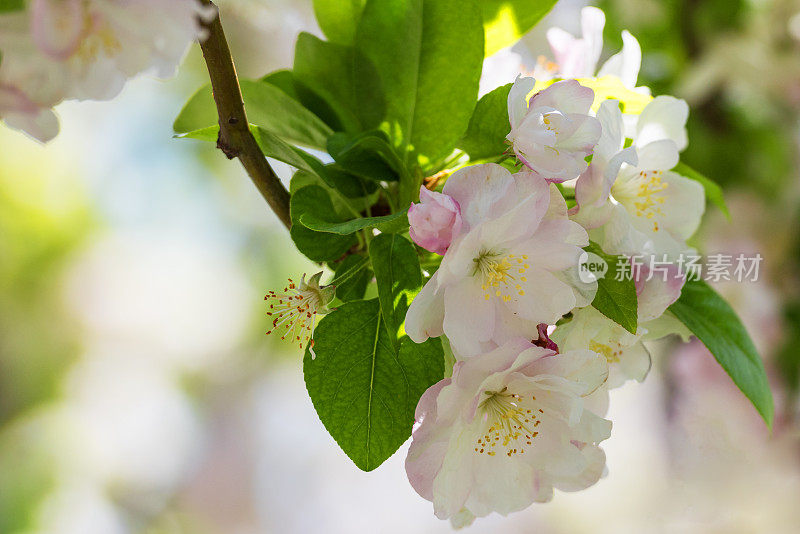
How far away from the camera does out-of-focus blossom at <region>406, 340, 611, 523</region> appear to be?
36cm

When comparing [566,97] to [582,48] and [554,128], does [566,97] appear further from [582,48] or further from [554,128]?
[582,48]

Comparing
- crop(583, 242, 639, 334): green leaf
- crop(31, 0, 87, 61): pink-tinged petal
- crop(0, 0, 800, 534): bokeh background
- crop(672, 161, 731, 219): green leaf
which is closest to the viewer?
crop(31, 0, 87, 61): pink-tinged petal

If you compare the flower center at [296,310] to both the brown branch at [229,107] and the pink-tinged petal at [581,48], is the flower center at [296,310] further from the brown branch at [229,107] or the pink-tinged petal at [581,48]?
the pink-tinged petal at [581,48]

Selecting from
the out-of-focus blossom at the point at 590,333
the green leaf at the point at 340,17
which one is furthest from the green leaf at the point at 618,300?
the green leaf at the point at 340,17

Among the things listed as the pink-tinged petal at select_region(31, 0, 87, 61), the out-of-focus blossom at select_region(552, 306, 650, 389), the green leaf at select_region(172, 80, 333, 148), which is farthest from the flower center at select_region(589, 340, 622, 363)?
the pink-tinged petal at select_region(31, 0, 87, 61)

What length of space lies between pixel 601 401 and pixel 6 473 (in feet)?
8.39

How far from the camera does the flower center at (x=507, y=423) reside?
1.29 feet

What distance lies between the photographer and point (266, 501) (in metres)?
2.79

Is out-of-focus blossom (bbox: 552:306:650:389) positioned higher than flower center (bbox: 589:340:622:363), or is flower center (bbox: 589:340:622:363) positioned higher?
Result: out-of-focus blossom (bbox: 552:306:650:389)

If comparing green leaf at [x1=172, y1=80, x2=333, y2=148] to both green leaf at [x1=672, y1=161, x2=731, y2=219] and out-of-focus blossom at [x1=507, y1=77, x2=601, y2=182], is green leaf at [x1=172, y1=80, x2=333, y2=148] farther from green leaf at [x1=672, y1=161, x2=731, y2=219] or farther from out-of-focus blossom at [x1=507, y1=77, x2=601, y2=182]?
green leaf at [x1=672, y1=161, x2=731, y2=219]

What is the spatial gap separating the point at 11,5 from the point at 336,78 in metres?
0.22

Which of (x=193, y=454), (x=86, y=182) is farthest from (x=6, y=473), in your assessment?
(x=86, y=182)

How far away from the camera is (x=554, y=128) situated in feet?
1.15

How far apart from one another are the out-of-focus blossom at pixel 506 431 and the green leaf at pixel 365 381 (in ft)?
0.05
